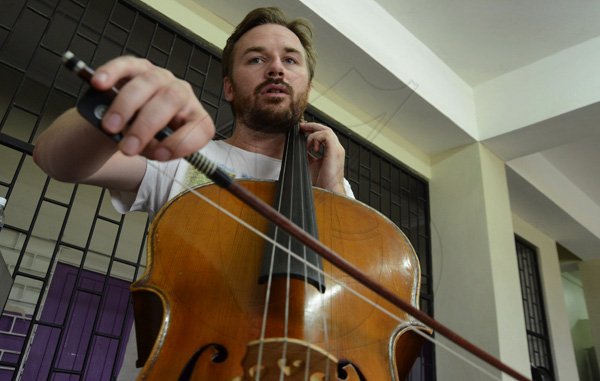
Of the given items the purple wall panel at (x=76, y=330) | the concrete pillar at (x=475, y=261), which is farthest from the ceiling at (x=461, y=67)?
the purple wall panel at (x=76, y=330)

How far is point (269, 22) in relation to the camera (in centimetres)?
98

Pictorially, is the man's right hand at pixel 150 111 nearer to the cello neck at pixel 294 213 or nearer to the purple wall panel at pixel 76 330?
the cello neck at pixel 294 213

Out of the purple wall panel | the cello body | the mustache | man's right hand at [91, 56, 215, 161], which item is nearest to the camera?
man's right hand at [91, 56, 215, 161]

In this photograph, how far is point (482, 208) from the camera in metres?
2.32

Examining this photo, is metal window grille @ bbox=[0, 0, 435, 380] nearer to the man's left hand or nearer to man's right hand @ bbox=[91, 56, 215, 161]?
the man's left hand

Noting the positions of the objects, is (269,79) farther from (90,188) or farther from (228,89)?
(90,188)

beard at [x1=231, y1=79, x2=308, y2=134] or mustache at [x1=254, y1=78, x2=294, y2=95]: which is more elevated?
mustache at [x1=254, y1=78, x2=294, y2=95]

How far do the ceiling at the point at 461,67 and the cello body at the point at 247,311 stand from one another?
53.6 inches

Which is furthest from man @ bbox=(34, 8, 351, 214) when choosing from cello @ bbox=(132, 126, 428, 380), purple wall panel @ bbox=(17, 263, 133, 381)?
purple wall panel @ bbox=(17, 263, 133, 381)

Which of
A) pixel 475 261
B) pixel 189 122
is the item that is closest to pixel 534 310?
pixel 475 261

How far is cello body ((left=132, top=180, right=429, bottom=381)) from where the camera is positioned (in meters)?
0.43

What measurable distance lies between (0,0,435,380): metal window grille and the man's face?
0.85 meters

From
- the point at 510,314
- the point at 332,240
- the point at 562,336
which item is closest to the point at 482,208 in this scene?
the point at 510,314

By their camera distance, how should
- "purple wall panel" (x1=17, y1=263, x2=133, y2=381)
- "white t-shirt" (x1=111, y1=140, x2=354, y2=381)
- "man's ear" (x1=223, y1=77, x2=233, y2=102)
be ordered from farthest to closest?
"purple wall panel" (x1=17, y1=263, x2=133, y2=381) → "man's ear" (x1=223, y1=77, x2=233, y2=102) → "white t-shirt" (x1=111, y1=140, x2=354, y2=381)
